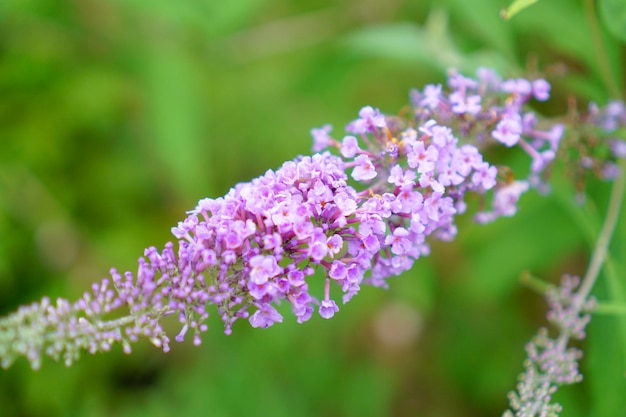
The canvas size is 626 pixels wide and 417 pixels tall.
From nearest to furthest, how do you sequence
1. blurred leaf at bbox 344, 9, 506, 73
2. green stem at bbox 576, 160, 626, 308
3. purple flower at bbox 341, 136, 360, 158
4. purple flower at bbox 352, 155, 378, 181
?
1. purple flower at bbox 352, 155, 378, 181
2. purple flower at bbox 341, 136, 360, 158
3. green stem at bbox 576, 160, 626, 308
4. blurred leaf at bbox 344, 9, 506, 73

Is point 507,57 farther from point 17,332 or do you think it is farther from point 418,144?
point 17,332

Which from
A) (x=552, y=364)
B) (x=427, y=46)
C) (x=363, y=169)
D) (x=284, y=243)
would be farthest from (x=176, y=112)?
(x=552, y=364)

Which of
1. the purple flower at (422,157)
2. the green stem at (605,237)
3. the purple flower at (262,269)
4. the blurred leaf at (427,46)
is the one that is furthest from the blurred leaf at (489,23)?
the purple flower at (262,269)

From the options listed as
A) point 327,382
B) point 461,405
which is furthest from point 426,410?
point 327,382

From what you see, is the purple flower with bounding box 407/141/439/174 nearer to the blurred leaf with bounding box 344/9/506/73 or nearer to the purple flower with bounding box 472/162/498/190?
the purple flower with bounding box 472/162/498/190

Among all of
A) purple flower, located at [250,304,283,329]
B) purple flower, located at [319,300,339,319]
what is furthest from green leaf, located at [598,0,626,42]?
purple flower, located at [250,304,283,329]

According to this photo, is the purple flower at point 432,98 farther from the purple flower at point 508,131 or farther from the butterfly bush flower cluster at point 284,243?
the purple flower at point 508,131
